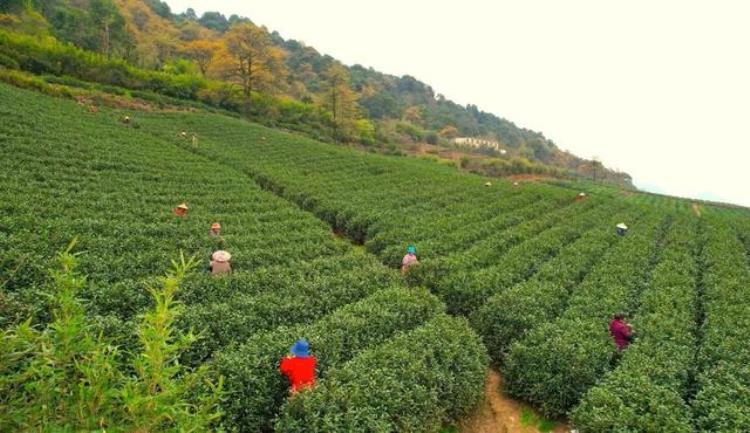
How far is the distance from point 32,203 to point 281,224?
348 inches

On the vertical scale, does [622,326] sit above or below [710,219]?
below

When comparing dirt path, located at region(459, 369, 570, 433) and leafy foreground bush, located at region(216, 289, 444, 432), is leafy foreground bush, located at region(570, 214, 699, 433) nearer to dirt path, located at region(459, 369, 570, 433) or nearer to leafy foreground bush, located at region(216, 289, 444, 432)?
dirt path, located at region(459, 369, 570, 433)

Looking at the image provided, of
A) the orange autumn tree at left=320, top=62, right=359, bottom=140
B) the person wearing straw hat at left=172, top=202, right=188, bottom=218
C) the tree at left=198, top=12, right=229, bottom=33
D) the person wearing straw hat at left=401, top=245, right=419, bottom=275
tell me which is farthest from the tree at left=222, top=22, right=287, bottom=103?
the tree at left=198, top=12, right=229, bottom=33

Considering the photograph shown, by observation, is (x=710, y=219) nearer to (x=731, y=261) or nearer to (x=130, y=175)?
(x=731, y=261)

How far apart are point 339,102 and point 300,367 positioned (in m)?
60.5

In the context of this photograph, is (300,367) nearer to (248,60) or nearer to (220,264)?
(220,264)

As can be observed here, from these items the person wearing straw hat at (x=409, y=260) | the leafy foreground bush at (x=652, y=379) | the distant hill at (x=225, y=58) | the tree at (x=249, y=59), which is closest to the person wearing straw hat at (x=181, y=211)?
the person wearing straw hat at (x=409, y=260)

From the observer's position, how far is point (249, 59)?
62.5 meters

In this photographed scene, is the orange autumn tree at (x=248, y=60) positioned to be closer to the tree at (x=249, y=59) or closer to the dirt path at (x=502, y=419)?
the tree at (x=249, y=59)

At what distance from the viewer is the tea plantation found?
8.38 metres

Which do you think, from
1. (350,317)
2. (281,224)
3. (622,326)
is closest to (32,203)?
(281,224)

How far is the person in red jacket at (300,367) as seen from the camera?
7.82 m

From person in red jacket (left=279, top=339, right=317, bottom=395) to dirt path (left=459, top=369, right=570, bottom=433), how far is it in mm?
4124

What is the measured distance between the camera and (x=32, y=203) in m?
14.7
